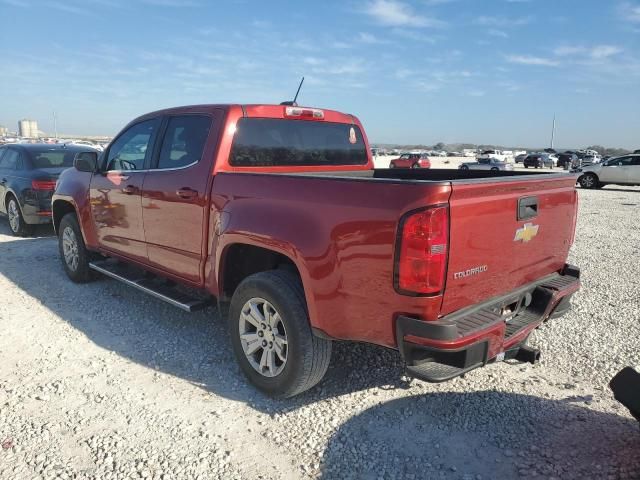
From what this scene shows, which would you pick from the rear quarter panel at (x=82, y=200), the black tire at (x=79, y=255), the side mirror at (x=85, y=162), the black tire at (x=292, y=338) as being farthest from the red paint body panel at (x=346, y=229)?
the black tire at (x=79, y=255)

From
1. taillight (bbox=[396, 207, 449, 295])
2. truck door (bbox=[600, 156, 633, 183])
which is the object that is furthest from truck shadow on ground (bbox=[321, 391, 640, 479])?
truck door (bbox=[600, 156, 633, 183])

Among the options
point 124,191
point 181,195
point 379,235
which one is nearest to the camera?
point 379,235

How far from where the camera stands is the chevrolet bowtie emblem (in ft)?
9.30

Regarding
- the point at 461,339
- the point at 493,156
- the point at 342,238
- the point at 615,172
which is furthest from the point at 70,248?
the point at 493,156

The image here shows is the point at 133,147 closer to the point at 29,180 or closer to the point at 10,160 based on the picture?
the point at 29,180

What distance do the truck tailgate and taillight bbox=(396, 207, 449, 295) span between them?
2.5 inches

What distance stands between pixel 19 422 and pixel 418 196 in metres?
2.75

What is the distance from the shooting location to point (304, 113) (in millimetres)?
4227

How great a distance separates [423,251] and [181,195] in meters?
2.18

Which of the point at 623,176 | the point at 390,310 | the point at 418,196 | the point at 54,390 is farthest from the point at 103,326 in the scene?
the point at 623,176

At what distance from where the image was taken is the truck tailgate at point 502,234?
2.46m

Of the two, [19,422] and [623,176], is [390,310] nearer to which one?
[19,422]

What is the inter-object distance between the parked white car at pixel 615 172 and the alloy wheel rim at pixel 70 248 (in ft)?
69.3

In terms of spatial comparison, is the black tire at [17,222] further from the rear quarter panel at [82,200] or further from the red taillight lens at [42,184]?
the rear quarter panel at [82,200]
